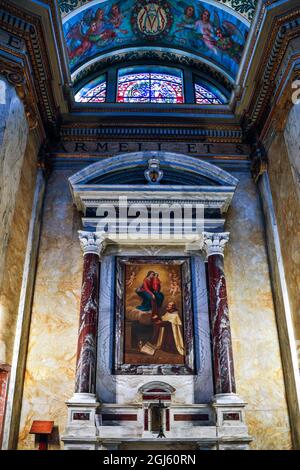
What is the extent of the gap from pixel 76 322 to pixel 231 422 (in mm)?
3324

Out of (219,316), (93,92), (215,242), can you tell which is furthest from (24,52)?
(219,316)

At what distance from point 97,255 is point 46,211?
66.8 inches

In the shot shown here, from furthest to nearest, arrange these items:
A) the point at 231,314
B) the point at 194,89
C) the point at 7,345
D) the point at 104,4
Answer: the point at 194,89
the point at 104,4
the point at 231,314
the point at 7,345

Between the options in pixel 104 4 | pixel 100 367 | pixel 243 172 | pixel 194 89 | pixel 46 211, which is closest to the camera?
pixel 100 367

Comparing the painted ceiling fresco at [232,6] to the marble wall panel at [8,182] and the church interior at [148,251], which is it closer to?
the church interior at [148,251]

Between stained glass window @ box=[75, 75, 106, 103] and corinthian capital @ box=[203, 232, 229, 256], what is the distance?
16.6ft

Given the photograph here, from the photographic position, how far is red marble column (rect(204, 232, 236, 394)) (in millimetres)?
7582

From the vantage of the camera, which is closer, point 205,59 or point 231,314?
point 231,314

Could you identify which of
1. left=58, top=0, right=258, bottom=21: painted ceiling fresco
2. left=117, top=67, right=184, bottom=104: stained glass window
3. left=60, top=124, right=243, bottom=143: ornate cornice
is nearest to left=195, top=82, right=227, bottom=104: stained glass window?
left=117, top=67, right=184, bottom=104: stained glass window

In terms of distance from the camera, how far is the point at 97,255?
866 centimetres

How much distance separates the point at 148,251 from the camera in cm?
907

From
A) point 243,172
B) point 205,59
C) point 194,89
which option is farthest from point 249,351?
point 205,59

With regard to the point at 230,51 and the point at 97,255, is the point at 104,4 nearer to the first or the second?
the point at 230,51

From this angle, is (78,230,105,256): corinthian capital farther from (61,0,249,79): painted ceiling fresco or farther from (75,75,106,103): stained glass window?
(61,0,249,79): painted ceiling fresco
